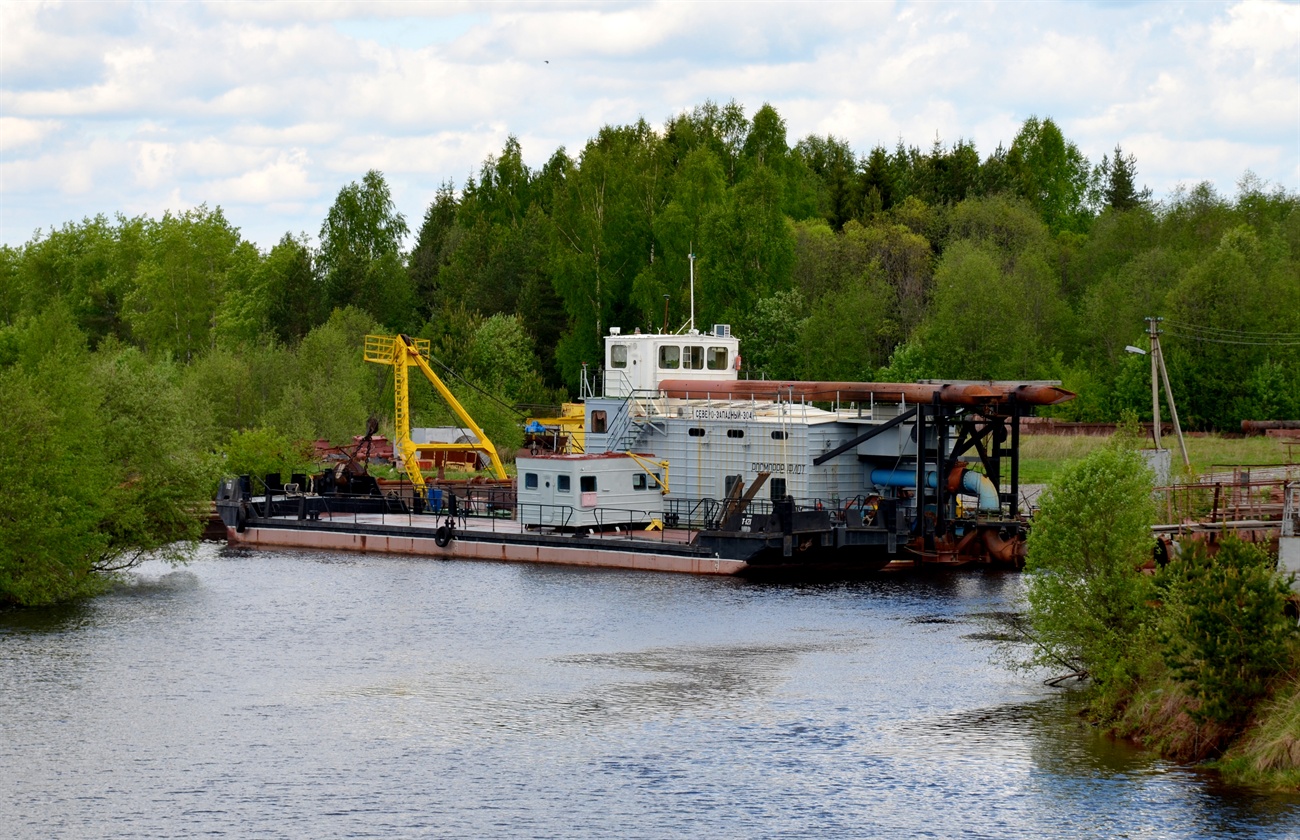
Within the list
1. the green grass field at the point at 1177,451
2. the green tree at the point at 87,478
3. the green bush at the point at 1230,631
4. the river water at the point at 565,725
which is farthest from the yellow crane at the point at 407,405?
the green bush at the point at 1230,631

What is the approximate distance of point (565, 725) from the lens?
99.6 feet

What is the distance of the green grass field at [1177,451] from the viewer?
61938 mm

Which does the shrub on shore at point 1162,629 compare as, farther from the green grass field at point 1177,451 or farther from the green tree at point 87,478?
the green grass field at point 1177,451

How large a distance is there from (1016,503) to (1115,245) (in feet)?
163

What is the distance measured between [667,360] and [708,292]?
28717 millimetres

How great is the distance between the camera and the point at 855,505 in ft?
165

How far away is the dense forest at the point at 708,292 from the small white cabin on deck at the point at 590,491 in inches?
393

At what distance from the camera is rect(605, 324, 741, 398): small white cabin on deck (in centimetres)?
5700

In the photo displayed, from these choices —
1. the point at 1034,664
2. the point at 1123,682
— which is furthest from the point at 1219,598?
the point at 1034,664

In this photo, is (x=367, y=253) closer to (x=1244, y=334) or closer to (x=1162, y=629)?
(x=1244, y=334)

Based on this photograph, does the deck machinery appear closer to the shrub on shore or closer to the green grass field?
the green grass field

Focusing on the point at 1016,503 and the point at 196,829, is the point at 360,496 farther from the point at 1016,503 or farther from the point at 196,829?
the point at 196,829

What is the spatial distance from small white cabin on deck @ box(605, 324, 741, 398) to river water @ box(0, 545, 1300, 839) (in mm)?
13233

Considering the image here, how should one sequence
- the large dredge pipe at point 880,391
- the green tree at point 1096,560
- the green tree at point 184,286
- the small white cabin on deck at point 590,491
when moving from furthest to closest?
the green tree at point 184,286 → the small white cabin on deck at point 590,491 → the large dredge pipe at point 880,391 → the green tree at point 1096,560
